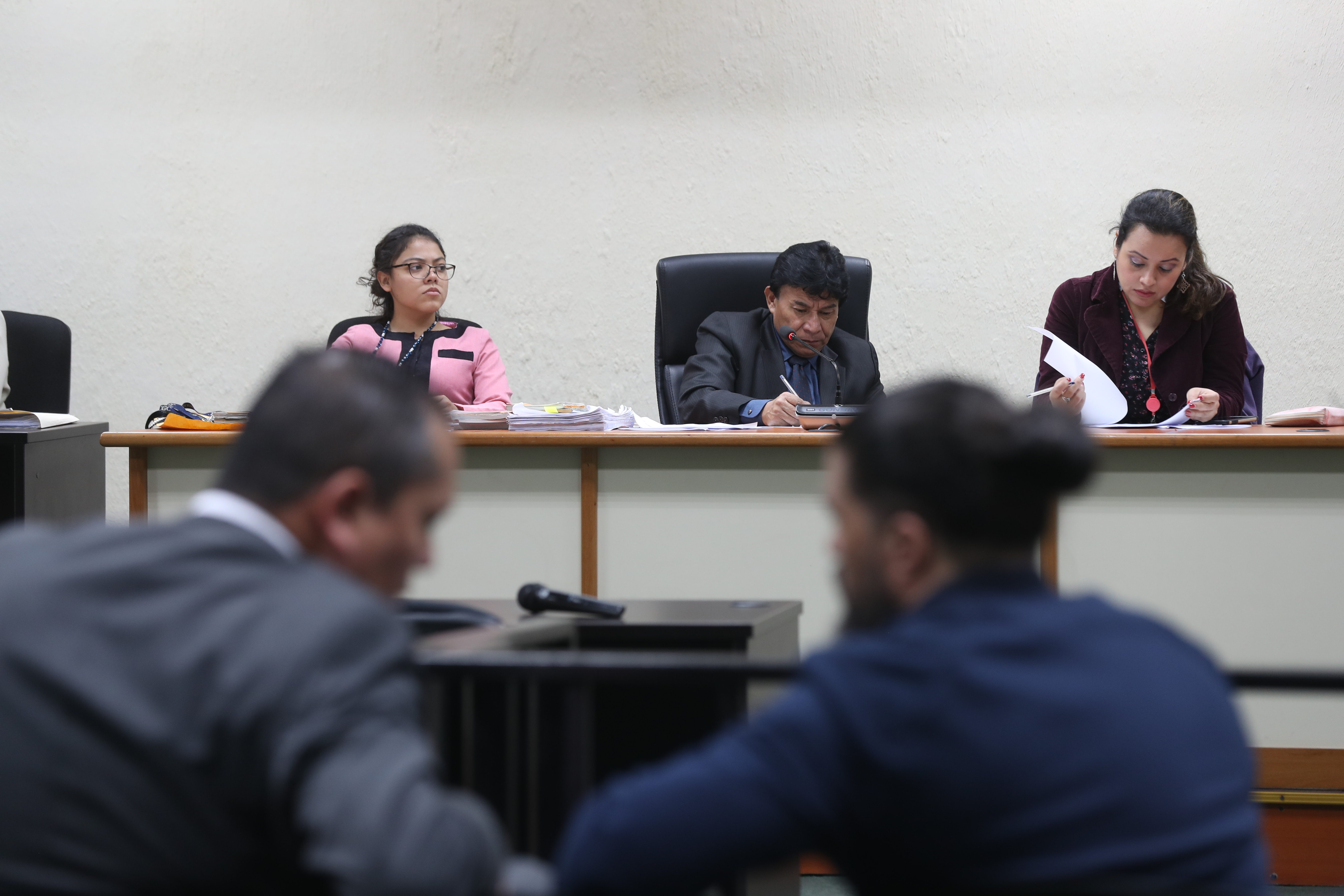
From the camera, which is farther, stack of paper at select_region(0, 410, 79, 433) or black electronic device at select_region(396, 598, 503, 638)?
stack of paper at select_region(0, 410, 79, 433)

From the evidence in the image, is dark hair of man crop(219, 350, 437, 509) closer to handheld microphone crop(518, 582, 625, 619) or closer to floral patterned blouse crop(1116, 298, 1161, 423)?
handheld microphone crop(518, 582, 625, 619)

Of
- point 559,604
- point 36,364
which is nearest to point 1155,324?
point 559,604

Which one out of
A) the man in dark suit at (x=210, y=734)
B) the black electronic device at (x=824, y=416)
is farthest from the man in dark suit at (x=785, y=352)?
the man in dark suit at (x=210, y=734)

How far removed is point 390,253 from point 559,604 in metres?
2.54

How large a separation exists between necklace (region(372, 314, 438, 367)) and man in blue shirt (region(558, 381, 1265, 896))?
119 inches

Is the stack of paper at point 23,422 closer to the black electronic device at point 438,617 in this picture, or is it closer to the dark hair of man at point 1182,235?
the black electronic device at point 438,617

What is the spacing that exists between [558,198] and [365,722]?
4.17 meters

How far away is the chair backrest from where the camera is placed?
3289 millimetres

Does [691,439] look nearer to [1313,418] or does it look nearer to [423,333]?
[1313,418]

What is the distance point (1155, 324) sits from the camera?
3.22 m

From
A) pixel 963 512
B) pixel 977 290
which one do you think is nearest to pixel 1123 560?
pixel 963 512

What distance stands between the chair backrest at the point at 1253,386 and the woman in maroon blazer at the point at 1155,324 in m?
0.10

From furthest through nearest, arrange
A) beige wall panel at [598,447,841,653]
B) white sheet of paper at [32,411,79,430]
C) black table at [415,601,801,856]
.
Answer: white sheet of paper at [32,411,79,430]
beige wall panel at [598,447,841,653]
black table at [415,601,801,856]

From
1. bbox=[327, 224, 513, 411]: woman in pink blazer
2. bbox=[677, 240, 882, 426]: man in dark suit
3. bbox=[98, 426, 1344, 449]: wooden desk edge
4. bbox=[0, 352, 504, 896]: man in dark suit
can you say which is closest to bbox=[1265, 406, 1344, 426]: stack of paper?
bbox=[98, 426, 1344, 449]: wooden desk edge
